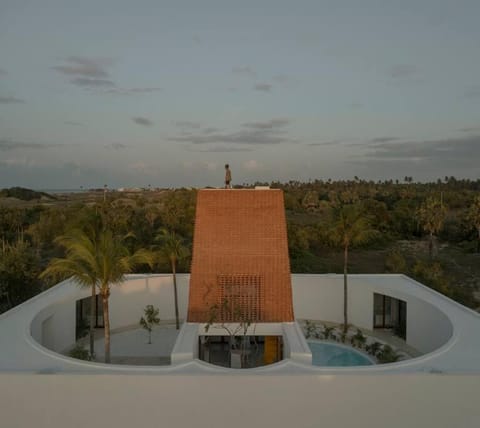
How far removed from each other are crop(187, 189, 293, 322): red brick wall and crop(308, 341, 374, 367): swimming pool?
2.42m

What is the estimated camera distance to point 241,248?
15.0m

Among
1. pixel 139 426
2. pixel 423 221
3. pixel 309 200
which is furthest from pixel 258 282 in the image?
pixel 309 200

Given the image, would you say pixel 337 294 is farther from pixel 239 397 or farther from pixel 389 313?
pixel 239 397

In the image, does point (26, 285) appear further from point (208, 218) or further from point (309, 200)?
point (309, 200)

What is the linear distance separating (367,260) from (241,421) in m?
26.8

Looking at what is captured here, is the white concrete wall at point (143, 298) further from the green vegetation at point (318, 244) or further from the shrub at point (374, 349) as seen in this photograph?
the shrub at point (374, 349)

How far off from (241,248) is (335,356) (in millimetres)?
5025

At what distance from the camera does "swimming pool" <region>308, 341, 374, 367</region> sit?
1536 centimetres

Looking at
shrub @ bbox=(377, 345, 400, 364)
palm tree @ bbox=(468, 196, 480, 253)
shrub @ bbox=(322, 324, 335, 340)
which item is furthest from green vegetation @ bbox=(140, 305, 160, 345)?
palm tree @ bbox=(468, 196, 480, 253)

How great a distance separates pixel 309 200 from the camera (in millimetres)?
61094

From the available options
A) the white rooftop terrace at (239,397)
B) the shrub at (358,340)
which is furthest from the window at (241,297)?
the white rooftop terrace at (239,397)

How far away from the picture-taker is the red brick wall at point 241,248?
47.5ft

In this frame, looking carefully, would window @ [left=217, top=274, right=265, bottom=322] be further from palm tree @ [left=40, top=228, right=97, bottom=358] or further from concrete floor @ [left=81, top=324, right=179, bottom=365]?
palm tree @ [left=40, top=228, right=97, bottom=358]

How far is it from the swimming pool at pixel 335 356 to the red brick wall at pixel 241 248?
2423 mm
